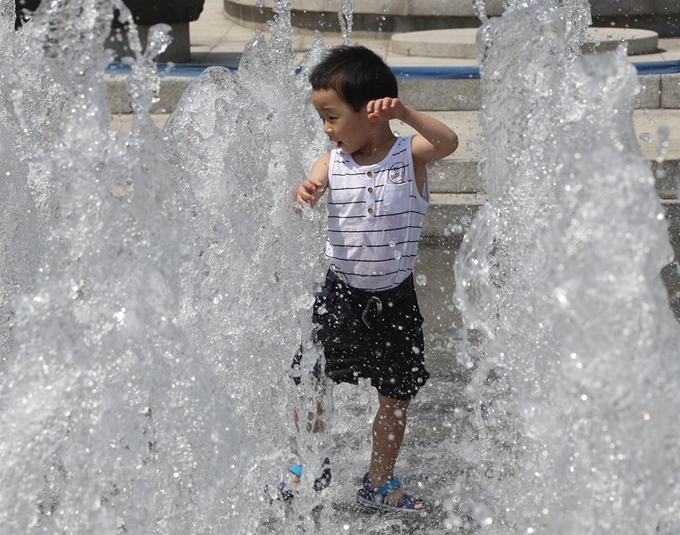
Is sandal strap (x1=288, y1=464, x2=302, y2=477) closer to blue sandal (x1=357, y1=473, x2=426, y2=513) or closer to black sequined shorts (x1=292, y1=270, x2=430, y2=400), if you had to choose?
blue sandal (x1=357, y1=473, x2=426, y2=513)

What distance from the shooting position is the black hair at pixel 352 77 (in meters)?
3.06

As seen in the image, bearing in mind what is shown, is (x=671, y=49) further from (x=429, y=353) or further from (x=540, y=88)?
(x=540, y=88)

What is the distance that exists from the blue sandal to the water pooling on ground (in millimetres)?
44

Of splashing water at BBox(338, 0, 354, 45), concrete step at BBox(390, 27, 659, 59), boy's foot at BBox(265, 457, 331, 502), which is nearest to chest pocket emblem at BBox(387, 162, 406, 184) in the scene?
boy's foot at BBox(265, 457, 331, 502)

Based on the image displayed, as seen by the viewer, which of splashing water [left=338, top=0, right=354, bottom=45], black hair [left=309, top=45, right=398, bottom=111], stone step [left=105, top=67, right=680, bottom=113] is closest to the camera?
black hair [left=309, top=45, right=398, bottom=111]

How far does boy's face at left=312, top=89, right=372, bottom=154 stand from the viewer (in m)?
3.08

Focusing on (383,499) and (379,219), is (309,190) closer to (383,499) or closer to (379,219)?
(379,219)

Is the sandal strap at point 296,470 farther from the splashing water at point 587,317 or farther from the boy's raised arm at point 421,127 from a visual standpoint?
the boy's raised arm at point 421,127

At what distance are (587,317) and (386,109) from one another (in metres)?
1.03

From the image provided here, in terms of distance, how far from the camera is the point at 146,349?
8.13 feet

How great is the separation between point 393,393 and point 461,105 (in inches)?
167

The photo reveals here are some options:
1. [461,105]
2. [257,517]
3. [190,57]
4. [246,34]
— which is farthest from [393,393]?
[246,34]

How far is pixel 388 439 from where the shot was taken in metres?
3.10

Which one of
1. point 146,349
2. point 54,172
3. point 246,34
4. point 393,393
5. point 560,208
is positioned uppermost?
point 560,208
